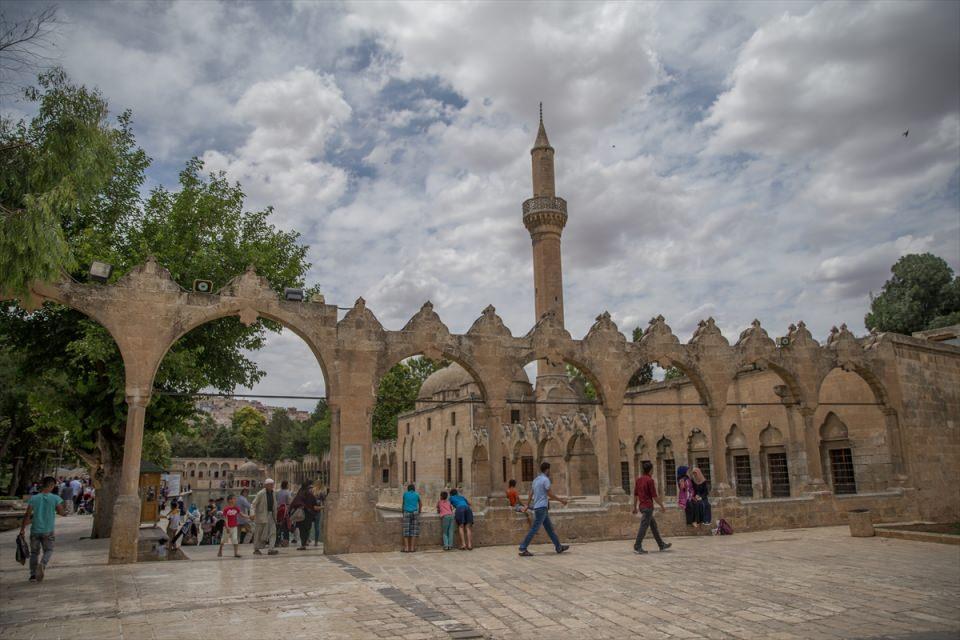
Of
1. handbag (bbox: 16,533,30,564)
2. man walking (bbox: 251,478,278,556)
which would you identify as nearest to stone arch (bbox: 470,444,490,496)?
man walking (bbox: 251,478,278,556)

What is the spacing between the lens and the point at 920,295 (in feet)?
140

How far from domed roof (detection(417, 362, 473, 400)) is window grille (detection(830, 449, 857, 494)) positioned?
1033 inches

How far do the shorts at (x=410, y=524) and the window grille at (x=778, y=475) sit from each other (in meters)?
13.4

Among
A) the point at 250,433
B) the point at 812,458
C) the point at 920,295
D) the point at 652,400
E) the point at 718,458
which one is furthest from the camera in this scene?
the point at 250,433

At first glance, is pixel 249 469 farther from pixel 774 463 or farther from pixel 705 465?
pixel 774 463

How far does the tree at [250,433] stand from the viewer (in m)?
98.7

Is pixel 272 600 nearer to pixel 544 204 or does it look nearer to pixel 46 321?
pixel 46 321

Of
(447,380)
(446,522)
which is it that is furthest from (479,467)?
(446,522)

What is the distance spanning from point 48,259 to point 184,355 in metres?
7.58

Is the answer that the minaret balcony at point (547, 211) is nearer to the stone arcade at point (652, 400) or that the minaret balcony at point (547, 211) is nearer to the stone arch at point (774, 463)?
the stone arcade at point (652, 400)

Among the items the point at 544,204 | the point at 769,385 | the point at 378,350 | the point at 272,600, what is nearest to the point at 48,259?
the point at 272,600

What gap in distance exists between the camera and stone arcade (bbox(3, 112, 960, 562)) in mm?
11273

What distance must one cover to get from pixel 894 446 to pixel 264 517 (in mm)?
15812

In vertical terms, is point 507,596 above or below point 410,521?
below
